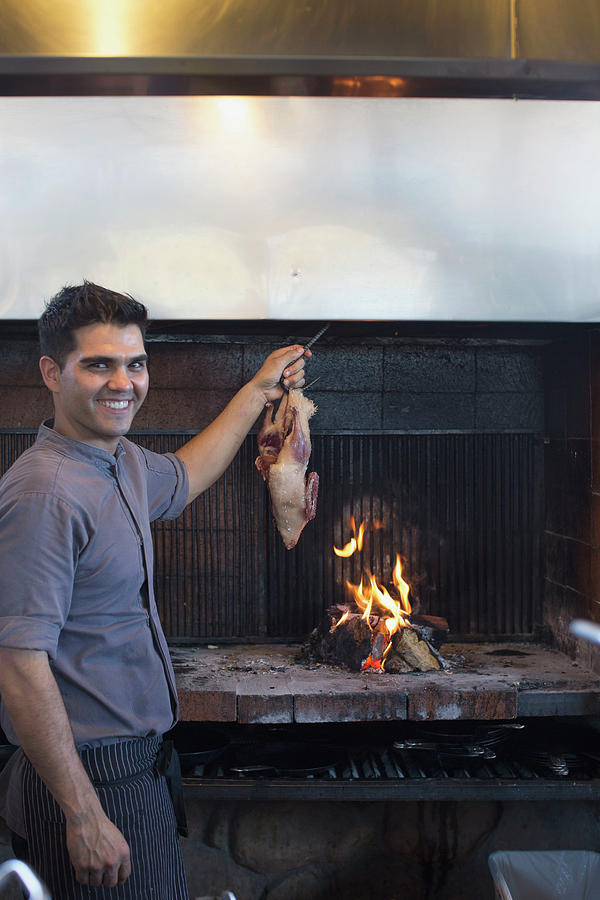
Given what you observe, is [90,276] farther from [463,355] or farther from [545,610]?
[545,610]

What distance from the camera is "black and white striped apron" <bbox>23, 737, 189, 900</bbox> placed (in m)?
2.45

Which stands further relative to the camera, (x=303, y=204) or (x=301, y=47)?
(x=303, y=204)

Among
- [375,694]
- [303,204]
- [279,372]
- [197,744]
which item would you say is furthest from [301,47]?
[197,744]

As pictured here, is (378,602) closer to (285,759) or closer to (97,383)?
(285,759)

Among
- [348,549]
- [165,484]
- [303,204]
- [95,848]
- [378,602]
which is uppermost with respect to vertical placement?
[303,204]

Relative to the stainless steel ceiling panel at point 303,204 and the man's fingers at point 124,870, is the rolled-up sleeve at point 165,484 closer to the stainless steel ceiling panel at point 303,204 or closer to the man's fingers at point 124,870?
the stainless steel ceiling panel at point 303,204

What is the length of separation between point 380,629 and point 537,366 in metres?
2.01

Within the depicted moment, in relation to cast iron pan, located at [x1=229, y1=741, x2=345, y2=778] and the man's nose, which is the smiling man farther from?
cast iron pan, located at [x1=229, y1=741, x2=345, y2=778]

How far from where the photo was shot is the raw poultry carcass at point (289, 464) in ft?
12.6

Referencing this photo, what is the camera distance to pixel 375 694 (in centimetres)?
395

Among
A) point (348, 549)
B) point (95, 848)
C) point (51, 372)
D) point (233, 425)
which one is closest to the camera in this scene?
point (95, 848)

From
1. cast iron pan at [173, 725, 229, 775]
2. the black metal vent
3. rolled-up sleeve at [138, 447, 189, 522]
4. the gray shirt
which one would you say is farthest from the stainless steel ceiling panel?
cast iron pan at [173, 725, 229, 775]

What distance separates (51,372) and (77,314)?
0.23 m

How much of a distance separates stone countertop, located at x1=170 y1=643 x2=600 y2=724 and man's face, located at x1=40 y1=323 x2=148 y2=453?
1901 millimetres
